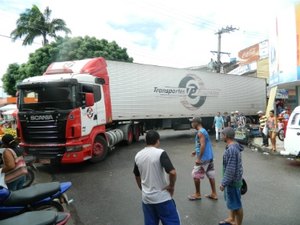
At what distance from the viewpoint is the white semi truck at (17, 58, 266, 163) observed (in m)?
9.29

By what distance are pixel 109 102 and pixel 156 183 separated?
8.59 metres

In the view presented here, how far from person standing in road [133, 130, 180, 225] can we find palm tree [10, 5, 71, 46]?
29431 millimetres

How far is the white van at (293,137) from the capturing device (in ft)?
31.6

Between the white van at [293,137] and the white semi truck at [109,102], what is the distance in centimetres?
582

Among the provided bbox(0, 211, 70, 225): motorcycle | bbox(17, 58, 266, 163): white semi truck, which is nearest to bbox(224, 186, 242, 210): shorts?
bbox(0, 211, 70, 225): motorcycle

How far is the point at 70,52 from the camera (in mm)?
24328

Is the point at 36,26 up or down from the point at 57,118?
up

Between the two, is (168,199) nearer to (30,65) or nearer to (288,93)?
(288,93)

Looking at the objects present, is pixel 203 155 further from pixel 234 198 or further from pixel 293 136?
pixel 293 136

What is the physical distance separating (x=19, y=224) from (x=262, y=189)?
18.4 ft

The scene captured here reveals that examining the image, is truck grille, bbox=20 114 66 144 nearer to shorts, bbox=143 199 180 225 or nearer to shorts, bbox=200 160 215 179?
shorts, bbox=200 160 215 179

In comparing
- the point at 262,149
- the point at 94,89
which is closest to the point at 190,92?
the point at 262,149

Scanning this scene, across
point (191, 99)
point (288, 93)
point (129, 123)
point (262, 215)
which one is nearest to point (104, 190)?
point (262, 215)

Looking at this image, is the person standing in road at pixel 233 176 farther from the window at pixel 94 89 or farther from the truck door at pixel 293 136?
the window at pixel 94 89
